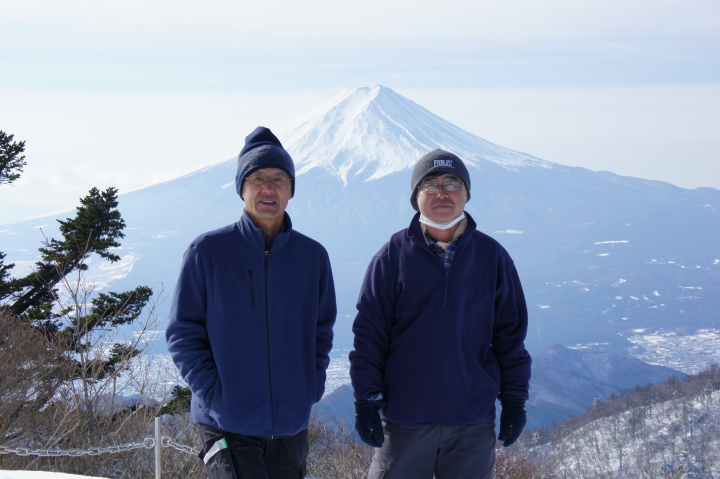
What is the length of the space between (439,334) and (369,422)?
472 millimetres

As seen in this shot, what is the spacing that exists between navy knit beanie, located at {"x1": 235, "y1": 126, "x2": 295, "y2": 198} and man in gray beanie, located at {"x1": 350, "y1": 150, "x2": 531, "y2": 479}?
57 centimetres

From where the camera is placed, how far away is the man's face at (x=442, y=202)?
127 inches

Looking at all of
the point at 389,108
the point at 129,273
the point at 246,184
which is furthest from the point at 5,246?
the point at 246,184

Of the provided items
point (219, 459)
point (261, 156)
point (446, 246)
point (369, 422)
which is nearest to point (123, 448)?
point (219, 459)

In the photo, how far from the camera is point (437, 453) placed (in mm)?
3127

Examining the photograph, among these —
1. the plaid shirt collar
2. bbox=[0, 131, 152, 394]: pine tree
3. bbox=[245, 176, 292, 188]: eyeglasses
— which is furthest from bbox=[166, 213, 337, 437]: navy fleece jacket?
bbox=[0, 131, 152, 394]: pine tree

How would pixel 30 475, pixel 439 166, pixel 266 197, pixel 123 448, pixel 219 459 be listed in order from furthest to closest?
1. pixel 123 448
2. pixel 30 475
3. pixel 439 166
4. pixel 266 197
5. pixel 219 459

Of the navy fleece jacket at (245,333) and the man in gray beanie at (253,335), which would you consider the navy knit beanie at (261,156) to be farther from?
the navy fleece jacket at (245,333)

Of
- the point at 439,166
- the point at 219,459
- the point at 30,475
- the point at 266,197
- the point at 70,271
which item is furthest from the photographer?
the point at 70,271

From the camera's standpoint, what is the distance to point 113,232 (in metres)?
18.9

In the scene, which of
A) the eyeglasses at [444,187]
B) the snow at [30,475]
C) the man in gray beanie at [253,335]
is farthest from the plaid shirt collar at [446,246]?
the snow at [30,475]

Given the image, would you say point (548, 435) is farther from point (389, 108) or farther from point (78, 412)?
point (389, 108)

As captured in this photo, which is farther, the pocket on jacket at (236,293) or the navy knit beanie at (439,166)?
the navy knit beanie at (439,166)

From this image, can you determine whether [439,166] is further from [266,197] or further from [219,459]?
[219,459]
